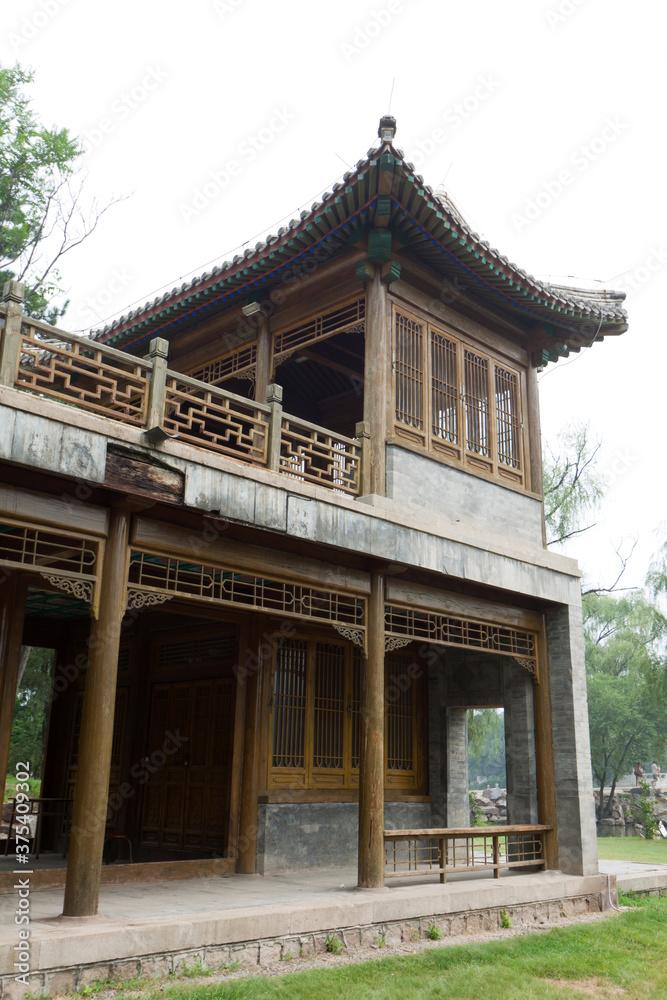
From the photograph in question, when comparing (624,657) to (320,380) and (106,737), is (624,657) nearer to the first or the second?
(320,380)

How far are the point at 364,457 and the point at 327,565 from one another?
1.13m

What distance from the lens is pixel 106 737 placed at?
5660mm

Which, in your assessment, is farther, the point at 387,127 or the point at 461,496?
the point at 461,496

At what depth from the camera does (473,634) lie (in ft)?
30.5

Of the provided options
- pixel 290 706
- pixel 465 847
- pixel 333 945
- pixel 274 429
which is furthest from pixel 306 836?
pixel 274 429

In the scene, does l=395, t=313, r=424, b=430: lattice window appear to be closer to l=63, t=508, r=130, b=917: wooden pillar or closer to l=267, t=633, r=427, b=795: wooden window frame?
l=267, t=633, r=427, b=795: wooden window frame

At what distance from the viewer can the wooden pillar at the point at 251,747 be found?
8250mm

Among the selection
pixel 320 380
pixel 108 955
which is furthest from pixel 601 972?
pixel 320 380

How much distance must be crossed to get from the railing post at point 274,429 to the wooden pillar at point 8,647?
99.1 inches

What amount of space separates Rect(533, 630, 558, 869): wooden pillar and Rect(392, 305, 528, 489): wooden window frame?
208 cm

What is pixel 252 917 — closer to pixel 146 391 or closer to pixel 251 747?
pixel 251 747

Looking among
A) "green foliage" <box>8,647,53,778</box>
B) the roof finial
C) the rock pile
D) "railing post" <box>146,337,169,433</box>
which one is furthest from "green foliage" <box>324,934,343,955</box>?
the rock pile

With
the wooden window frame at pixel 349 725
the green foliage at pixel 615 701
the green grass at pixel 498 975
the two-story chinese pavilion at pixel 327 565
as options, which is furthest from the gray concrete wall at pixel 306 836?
the green foliage at pixel 615 701

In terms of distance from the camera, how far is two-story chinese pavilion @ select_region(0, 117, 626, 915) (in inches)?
257
